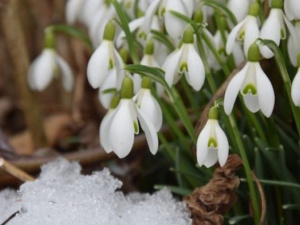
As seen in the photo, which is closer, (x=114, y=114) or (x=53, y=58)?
(x=114, y=114)

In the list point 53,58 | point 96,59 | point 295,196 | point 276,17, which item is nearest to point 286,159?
point 295,196

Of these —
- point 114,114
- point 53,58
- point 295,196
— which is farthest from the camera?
point 53,58

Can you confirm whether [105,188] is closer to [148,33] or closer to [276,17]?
[148,33]

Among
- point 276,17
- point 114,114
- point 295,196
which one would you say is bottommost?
point 295,196

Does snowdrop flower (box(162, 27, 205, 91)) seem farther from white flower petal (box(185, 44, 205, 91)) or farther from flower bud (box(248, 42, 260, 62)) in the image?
flower bud (box(248, 42, 260, 62))

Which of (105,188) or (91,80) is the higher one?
(91,80)

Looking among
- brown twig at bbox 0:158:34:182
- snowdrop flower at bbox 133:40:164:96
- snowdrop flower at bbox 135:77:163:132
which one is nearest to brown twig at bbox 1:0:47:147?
brown twig at bbox 0:158:34:182

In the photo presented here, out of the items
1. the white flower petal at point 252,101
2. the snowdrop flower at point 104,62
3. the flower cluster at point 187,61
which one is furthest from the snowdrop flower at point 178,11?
the white flower petal at point 252,101
